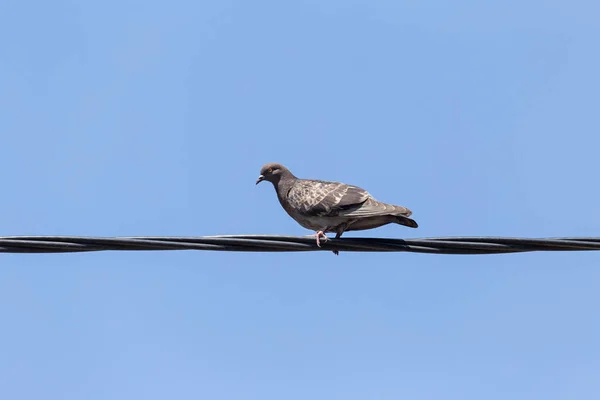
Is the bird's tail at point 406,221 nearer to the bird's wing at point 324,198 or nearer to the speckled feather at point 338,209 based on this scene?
the speckled feather at point 338,209

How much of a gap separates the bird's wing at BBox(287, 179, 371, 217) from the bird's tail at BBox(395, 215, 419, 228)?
47 cm

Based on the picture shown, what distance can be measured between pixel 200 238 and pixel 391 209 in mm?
3158

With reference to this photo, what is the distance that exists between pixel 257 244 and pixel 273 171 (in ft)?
18.3

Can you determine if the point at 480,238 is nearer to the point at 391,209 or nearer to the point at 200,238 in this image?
the point at 200,238

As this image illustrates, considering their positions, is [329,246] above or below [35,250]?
above

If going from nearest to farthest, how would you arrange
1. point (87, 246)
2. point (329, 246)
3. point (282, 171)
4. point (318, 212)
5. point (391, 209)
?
point (87, 246) → point (329, 246) → point (391, 209) → point (318, 212) → point (282, 171)

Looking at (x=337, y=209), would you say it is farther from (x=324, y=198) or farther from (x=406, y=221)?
(x=406, y=221)

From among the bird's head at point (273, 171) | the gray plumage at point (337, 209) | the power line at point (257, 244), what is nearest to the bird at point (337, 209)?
the gray plumage at point (337, 209)

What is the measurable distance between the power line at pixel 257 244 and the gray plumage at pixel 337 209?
7.17 ft

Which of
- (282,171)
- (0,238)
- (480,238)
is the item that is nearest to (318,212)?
(282,171)

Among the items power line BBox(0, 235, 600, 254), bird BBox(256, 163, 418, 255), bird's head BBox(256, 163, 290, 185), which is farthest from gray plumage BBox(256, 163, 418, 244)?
power line BBox(0, 235, 600, 254)

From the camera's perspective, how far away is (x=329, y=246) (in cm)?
728

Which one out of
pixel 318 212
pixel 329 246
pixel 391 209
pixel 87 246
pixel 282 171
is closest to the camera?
pixel 87 246

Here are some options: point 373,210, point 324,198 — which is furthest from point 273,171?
point 373,210
